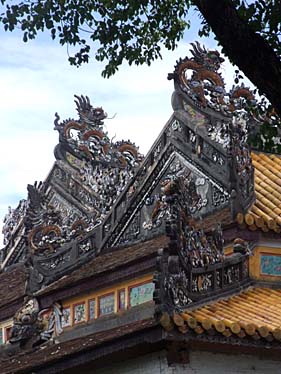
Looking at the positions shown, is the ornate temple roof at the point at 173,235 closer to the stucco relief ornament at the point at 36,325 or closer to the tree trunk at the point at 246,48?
the stucco relief ornament at the point at 36,325

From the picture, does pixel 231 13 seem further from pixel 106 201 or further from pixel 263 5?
pixel 106 201

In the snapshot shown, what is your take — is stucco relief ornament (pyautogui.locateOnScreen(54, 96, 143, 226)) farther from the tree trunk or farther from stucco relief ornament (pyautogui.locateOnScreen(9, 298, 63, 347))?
the tree trunk

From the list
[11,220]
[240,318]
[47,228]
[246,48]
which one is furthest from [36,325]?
[246,48]

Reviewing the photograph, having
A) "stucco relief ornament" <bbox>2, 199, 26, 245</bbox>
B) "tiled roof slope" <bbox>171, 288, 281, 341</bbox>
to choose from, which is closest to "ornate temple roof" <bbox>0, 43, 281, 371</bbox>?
"tiled roof slope" <bbox>171, 288, 281, 341</bbox>

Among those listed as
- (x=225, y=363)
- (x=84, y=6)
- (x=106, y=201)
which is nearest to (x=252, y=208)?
(x=225, y=363)

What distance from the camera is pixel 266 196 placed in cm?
1984

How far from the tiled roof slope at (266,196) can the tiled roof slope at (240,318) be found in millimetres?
1092

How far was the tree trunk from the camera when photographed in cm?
1140

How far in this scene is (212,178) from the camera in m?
20.3

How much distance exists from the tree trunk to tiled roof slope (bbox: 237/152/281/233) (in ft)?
24.2

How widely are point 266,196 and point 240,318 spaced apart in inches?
127

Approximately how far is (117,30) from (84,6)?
454 millimetres

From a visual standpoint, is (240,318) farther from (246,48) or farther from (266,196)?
(246,48)

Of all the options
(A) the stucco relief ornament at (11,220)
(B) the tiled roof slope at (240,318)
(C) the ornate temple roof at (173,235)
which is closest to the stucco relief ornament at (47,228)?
(C) the ornate temple roof at (173,235)
